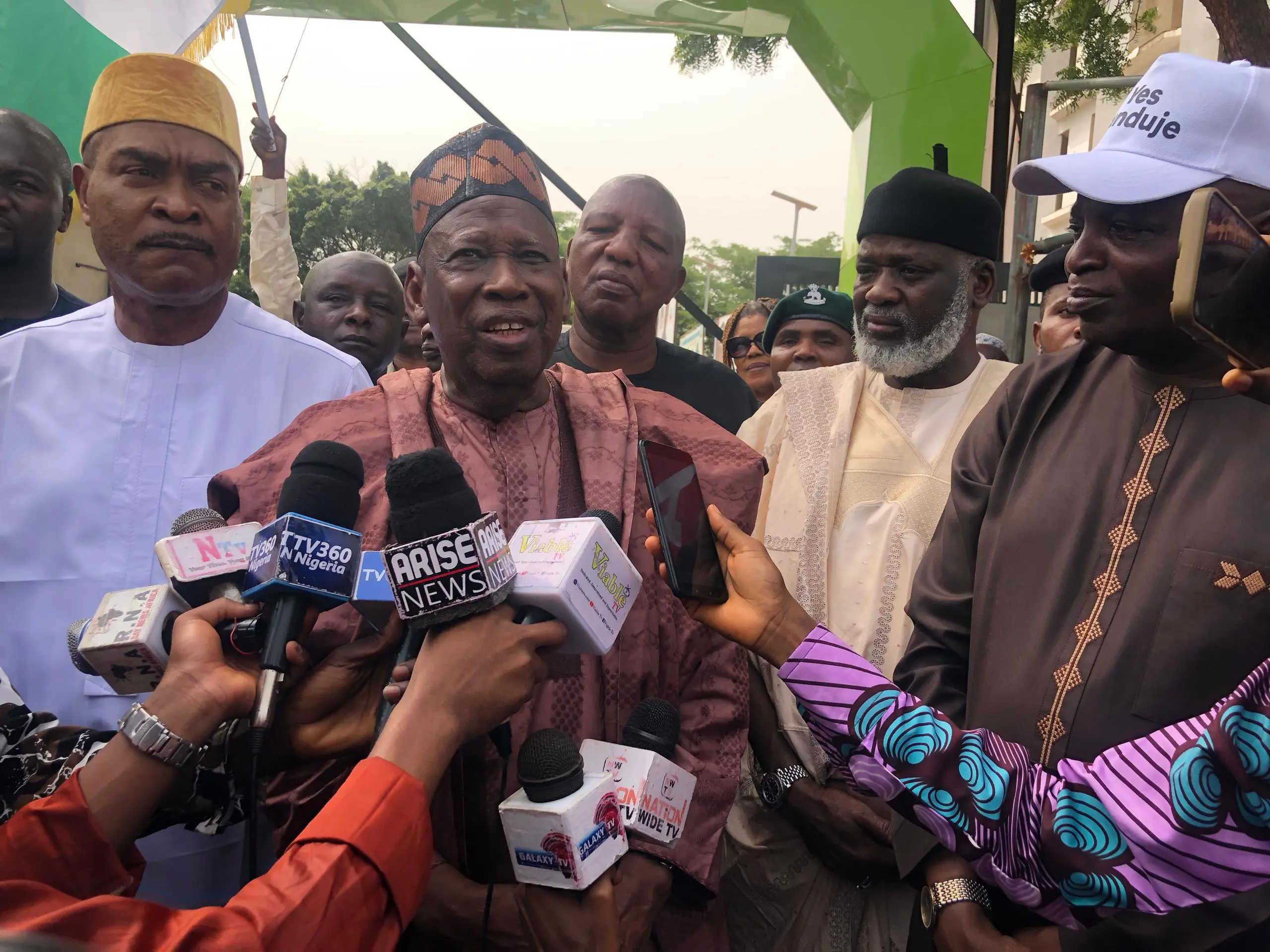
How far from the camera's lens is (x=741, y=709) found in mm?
2180

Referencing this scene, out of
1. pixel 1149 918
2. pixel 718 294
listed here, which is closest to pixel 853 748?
pixel 1149 918

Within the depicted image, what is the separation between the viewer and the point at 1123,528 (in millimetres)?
1894

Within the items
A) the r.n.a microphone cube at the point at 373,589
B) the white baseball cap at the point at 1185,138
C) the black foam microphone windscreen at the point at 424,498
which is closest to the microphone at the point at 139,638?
the r.n.a microphone cube at the point at 373,589

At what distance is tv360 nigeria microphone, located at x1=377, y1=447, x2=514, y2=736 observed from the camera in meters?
1.43

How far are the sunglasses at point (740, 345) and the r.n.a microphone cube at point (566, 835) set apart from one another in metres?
4.69

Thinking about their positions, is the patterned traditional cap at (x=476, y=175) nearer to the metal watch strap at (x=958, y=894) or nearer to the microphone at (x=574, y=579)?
the microphone at (x=574, y=579)

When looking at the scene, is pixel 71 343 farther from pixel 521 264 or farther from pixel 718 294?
pixel 718 294

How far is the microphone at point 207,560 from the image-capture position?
170cm

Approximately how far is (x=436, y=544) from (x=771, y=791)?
1.64 metres

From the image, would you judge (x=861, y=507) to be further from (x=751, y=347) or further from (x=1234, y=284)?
(x=751, y=347)

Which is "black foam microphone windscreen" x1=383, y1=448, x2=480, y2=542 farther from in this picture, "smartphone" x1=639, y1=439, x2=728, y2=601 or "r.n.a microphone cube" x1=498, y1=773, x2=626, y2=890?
"r.n.a microphone cube" x1=498, y1=773, x2=626, y2=890

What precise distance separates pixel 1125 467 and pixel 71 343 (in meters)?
2.71

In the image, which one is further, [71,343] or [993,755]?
[71,343]

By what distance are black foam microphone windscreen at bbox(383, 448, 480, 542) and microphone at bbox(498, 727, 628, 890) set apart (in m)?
0.46
